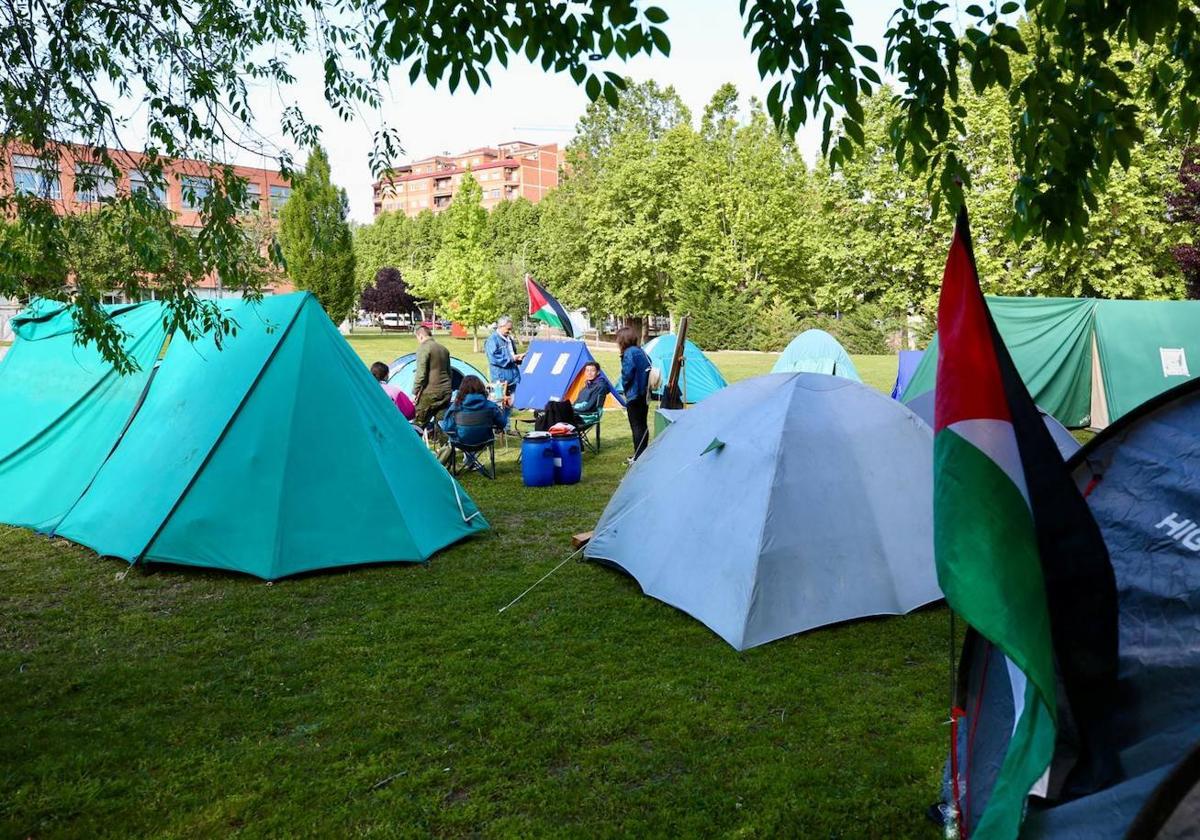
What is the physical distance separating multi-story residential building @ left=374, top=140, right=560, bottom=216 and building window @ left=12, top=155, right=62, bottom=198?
3639 inches

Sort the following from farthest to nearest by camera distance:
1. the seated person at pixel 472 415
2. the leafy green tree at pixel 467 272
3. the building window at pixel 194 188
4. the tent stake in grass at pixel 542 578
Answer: the leafy green tree at pixel 467 272 → the seated person at pixel 472 415 → the tent stake in grass at pixel 542 578 → the building window at pixel 194 188

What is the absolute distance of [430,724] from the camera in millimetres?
4504

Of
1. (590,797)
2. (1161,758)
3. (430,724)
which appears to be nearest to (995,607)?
(1161,758)

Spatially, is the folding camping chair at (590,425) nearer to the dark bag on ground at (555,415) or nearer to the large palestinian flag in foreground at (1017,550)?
the dark bag on ground at (555,415)

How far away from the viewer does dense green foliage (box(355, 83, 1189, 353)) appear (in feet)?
86.9

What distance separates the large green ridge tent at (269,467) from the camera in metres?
6.76

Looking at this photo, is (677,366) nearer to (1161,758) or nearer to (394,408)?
(394,408)

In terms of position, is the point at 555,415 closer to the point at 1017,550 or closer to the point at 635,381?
the point at 635,381

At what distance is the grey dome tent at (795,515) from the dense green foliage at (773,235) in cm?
2262

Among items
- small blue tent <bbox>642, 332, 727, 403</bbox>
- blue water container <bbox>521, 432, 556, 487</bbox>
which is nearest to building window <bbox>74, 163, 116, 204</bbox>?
blue water container <bbox>521, 432, 556, 487</bbox>

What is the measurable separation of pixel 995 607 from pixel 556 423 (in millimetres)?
9252

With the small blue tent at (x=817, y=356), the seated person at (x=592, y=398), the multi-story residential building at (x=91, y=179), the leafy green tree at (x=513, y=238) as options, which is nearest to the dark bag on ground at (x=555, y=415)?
the seated person at (x=592, y=398)

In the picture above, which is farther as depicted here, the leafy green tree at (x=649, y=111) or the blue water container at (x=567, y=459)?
the leafy green tree at (x=649, y=111)

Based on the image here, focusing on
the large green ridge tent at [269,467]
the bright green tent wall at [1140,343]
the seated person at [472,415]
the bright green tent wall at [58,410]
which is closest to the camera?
the large green ridge tent at [269,467]
